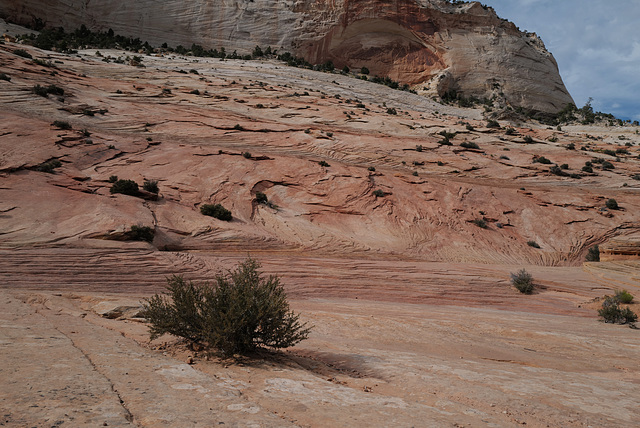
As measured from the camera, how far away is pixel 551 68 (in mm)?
79312

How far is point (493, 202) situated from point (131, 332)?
77.7 ft

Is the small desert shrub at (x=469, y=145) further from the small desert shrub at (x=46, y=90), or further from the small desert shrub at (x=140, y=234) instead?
the small desert shrub at (x=46, y=90)

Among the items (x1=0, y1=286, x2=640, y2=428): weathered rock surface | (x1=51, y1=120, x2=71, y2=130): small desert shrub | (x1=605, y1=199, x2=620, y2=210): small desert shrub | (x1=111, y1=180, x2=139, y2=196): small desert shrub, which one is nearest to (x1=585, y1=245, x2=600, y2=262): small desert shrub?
(x1=605, y1=199, x2=620, y2=210): small desert shrub

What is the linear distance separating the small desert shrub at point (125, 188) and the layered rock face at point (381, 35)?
2287 inches

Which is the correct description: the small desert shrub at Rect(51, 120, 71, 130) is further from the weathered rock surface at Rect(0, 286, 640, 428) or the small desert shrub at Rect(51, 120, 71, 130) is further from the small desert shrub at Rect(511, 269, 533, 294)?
the small desert shrub at Rect(511, 269, 533, 294)

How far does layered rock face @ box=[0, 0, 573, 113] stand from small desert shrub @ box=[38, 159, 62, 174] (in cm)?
5651

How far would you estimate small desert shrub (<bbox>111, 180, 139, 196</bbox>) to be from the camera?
1678 cm

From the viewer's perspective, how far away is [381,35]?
7531 centimetres

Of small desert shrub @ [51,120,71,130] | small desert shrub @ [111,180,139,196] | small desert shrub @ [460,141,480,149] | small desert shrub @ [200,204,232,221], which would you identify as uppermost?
small desert shrub @ [460,141,480,149]

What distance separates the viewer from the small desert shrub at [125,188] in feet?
55.1

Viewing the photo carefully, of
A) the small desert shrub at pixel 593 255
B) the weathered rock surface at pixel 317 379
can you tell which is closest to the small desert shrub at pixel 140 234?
the weathered rock surface at pixel 317 379

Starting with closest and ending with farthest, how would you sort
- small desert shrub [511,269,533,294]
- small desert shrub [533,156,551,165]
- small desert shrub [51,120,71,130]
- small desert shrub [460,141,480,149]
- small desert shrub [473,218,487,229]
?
1. small desert shrub [511,269,533,294]
2. small desert shrub [51,120,71,130]
3. small desert shrub [473,218,487,229]
4. small desert shrub [533,156,551,165]
5. small desert shrub [460,141,480,149]

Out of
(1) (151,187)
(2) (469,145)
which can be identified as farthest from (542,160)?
(1) (151,187)

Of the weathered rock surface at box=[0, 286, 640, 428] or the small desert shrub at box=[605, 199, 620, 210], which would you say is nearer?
the weathered rock surface at box=[0, 286, 640, 428]
